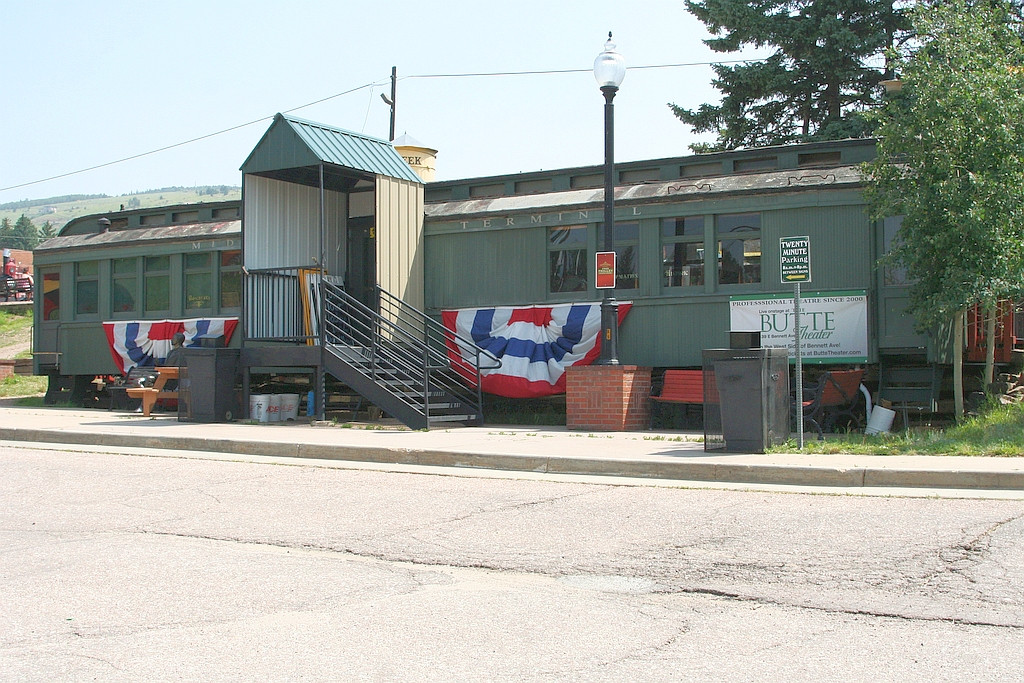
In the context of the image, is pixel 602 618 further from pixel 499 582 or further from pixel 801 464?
pixel 801 464

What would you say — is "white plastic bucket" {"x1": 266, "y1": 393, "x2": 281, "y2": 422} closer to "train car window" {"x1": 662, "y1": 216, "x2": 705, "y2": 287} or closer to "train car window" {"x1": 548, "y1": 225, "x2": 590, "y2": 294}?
"train car window" {"x1": 548, "y1": 225, "x2": 590, "y2": 294}

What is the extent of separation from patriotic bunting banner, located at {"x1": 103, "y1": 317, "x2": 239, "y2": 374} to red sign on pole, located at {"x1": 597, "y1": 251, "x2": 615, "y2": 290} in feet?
27.0

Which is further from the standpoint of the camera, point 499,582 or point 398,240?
point 398,240

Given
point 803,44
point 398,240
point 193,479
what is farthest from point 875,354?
point 803,44

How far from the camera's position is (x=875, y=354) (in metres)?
14.4

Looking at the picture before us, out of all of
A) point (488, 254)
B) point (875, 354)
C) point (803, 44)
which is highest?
point (803, 44)

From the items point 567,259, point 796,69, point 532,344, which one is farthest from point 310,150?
point 796,69

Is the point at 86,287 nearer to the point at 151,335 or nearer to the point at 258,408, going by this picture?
the point at 151,335

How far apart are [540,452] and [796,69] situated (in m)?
19.9

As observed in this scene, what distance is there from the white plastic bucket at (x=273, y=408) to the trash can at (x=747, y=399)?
836cm

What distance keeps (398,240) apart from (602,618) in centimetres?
1293

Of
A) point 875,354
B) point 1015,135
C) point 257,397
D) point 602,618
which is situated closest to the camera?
point 602,618

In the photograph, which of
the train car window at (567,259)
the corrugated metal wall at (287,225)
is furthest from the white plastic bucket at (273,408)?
the train car window at (567,259)

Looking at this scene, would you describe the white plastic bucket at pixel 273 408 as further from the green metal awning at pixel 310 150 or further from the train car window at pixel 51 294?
the train car window at pixel 51 294
